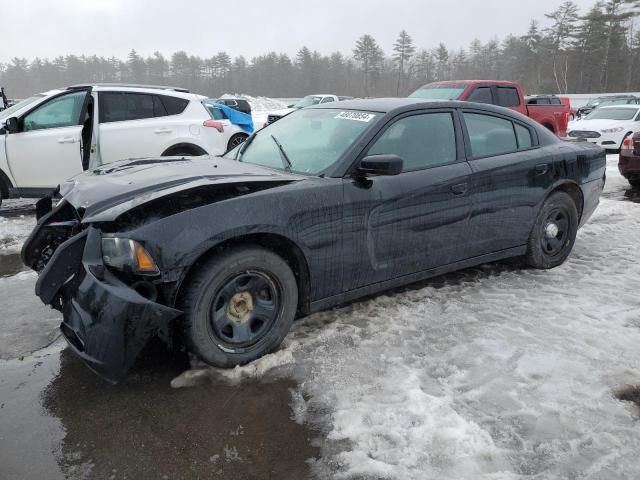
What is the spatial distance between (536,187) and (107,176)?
343 cm

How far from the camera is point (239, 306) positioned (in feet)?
9.48

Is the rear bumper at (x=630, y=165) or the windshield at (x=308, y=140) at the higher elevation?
the windshield at (x=308, y=140)

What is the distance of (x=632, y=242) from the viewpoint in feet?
18.2

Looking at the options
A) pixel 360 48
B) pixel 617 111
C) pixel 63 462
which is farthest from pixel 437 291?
pixel 360 48

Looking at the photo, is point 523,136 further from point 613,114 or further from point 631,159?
point 613,114

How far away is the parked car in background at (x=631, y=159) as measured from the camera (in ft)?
28.2

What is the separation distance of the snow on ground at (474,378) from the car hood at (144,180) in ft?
3.44

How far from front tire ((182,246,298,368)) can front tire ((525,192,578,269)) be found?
8.33ft

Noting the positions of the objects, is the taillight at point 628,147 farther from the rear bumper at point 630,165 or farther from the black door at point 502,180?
the black door at point 502,180

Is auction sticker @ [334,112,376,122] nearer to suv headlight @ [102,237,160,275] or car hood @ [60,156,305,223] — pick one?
car hood @ [60,156,305,223]

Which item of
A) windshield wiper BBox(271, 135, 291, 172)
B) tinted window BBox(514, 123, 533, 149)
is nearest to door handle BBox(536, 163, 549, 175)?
tinted window BBox(514, 123, 533, 149)

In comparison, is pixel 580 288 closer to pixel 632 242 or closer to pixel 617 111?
pixel 632 242

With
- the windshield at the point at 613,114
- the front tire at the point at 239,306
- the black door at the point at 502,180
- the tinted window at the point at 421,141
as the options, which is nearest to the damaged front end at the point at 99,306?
the front tire at the point at 239,306

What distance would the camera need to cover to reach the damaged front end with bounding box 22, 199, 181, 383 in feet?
7.93
